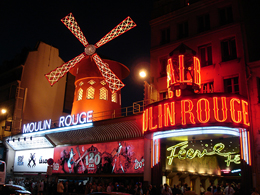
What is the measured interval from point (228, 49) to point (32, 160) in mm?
16153

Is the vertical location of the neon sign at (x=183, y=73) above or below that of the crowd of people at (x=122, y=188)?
above

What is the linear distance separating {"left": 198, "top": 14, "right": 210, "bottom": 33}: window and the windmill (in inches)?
228

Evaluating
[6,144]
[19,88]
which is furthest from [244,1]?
[6,144]

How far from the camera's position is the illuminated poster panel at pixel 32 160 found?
19.9 meters

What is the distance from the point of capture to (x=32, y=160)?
20969 mm

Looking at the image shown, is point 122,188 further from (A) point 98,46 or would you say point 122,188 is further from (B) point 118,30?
(B) point 118,30

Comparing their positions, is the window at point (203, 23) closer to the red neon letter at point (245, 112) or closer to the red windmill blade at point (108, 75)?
the red neon letter at point (245, 112)

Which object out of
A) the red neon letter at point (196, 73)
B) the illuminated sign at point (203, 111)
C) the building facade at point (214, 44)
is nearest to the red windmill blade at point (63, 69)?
the building facade at point (214, 44)

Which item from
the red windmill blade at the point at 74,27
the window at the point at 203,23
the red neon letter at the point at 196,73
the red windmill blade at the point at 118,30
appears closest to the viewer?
the red neon letter at the point at 196,73

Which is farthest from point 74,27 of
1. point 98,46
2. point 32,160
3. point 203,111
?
point 203,111

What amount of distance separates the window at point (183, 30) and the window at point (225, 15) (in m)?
1.84

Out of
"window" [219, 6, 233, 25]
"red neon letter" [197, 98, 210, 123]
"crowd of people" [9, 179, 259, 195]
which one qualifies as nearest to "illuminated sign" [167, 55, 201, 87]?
"red neon letter" [197, 98, 210, 123]

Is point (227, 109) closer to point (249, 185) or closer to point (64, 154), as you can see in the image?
point (249, 185)

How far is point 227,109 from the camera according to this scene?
1027cm
